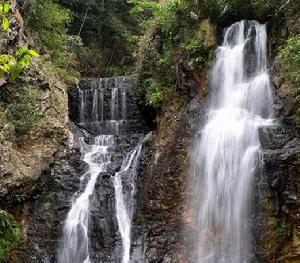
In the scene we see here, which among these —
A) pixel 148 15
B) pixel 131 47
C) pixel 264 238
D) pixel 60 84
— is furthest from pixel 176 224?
pixel 148 15

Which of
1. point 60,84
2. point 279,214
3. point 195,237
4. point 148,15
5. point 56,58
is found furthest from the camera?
point 148,15

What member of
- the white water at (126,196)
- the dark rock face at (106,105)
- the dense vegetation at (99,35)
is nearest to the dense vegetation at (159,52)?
the dark rock face at (106,105)

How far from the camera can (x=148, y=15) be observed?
75.7 ft

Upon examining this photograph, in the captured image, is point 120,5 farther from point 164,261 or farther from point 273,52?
point 164,261

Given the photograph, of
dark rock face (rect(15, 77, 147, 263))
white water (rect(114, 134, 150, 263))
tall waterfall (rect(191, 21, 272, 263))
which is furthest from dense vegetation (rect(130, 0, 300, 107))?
dark rock face (rect(15, 77, 147, 263))

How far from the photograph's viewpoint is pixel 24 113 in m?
12.6

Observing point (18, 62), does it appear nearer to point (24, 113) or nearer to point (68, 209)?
point (68, 209)

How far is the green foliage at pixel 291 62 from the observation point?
32.2 ft

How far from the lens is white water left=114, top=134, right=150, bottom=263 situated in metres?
10.5

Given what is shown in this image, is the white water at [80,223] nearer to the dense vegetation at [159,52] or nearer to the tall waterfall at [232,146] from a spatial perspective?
the dense vegetation at [159,52]

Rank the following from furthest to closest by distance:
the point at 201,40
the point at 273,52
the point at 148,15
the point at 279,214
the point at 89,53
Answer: the point at 148,15 → the point at 89,53 → the point at 201,40 → the point at 273,52 → the point at 279,214

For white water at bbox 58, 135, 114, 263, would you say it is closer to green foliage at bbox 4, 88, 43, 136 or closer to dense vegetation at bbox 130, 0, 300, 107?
green foliage at bbox 4, 88, 43, 136

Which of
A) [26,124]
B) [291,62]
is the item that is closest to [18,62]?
[291,62]

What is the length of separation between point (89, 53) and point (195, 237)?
46.1 ft
